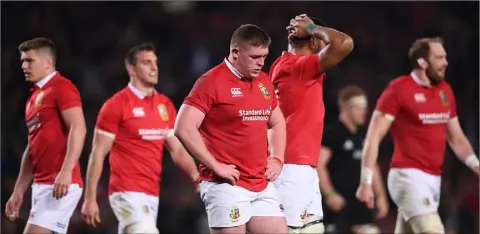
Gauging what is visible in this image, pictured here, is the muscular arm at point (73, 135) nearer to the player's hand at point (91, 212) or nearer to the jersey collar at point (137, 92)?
the player's hand at point (91, 212)

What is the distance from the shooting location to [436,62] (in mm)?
10172

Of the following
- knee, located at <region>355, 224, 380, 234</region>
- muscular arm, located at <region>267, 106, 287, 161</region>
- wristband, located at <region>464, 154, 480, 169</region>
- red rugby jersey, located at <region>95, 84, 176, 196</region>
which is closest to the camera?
muscular arm, located at <region>267, 106, 287, 161</region>

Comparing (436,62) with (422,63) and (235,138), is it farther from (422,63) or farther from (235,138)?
(235,138)

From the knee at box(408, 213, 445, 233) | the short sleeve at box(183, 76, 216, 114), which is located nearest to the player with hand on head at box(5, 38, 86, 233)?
the short sleeve at box(183, 76, 216, 114)

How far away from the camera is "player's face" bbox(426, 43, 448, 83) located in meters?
10.2

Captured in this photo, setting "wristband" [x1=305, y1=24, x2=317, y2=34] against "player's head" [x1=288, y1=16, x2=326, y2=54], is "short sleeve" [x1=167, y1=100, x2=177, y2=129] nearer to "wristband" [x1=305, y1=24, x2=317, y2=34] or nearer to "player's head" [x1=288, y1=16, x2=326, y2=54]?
"player's head" [x1=288, y1=16, x2=326, y2=54]

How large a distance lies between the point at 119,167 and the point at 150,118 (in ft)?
1.87

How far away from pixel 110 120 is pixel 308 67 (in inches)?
94.6

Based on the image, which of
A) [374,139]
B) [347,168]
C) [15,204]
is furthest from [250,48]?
[347,168]

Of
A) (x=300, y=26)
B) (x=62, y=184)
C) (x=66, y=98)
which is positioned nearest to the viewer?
(x=300, y=26)

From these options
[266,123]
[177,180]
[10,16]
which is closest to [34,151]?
[266,123]

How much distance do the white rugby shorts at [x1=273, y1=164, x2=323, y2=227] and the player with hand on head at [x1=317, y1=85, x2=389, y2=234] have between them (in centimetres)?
332

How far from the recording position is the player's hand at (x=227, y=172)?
7.20 m

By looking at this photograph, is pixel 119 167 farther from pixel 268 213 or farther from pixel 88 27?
pixel 88 27
